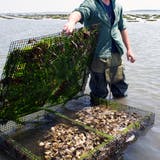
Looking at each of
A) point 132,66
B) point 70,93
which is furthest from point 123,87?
point 132,66

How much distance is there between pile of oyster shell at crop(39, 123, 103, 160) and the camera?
5.42m

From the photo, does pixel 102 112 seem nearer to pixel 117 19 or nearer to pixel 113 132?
pixel 113 132

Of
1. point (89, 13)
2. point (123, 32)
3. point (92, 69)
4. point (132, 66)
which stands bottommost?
point (132, 66)

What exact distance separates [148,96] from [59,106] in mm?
3274

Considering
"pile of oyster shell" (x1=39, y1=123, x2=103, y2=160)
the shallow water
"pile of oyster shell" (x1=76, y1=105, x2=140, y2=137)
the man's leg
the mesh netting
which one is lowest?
the shallow water

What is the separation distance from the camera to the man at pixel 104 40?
6984mm

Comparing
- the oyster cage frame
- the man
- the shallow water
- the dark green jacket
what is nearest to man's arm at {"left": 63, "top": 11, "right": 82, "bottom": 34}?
the man

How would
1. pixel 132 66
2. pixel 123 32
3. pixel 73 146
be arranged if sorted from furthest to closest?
pixel 132 66 < pixel 123 32 < pixel 73 146

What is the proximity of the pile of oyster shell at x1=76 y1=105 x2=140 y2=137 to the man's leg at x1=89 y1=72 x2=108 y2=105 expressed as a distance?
390mm

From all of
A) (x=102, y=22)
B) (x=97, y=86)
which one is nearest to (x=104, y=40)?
(x=102, y=22)

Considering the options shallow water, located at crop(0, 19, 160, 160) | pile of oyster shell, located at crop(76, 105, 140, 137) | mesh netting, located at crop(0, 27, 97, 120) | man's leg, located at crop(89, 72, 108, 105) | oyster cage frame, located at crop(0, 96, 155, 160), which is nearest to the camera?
oyster cage frame, located at crop(0, 96, 155, 160)

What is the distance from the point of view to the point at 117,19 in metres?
7.41

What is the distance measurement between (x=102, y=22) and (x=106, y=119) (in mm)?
2134

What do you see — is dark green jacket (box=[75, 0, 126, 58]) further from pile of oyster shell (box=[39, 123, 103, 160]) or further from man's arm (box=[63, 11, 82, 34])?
pile of oyster shell (box=[39, 123, 103, 160])
